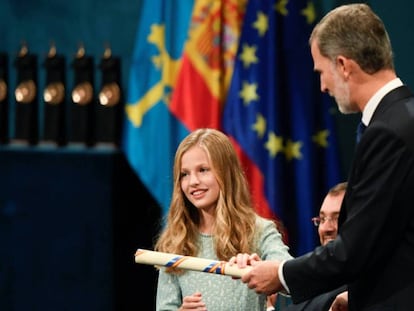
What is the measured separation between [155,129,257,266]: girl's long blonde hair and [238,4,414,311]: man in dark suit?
62 cm

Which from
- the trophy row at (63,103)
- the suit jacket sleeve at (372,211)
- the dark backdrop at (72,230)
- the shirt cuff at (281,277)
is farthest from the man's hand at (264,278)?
the trophy row at (63,103)

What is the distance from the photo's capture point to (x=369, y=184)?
2.57m

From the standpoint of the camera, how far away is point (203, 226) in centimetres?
356

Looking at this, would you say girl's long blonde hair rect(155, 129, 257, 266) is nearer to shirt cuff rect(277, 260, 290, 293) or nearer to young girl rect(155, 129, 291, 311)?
young girl rect(155, 129, 291, 311)

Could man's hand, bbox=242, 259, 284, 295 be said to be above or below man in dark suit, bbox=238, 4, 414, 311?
below

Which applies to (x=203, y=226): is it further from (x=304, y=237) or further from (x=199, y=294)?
(x=304, y=237)

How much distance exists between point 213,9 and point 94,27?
4.72 ft

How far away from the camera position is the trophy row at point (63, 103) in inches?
247

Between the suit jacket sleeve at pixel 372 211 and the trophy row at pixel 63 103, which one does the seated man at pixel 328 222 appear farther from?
the trophy row at pixel 63 103

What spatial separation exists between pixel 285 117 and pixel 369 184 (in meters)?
2.97

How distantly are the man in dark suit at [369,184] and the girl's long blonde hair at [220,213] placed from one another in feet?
2.03

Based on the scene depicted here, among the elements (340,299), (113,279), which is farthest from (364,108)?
(113,279)

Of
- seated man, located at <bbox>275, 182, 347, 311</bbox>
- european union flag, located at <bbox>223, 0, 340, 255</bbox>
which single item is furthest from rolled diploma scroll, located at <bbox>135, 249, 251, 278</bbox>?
european union flag, located at <bbox>223, 0, 340, 255</bbox>

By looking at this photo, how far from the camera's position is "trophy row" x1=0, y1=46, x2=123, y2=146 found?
20.6 ft
